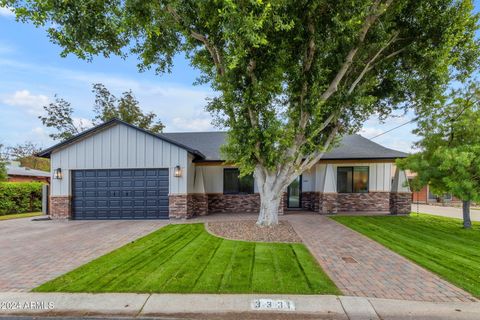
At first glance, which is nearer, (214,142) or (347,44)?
(347,44)

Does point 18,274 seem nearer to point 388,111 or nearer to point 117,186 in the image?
point 117,186

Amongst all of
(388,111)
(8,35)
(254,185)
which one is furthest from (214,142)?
(8,35)

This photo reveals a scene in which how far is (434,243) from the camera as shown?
7.71 meters

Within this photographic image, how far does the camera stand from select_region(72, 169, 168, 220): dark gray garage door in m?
12.3

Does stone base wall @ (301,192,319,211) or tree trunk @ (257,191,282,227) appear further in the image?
stone base wall @ (301,192,319,211)

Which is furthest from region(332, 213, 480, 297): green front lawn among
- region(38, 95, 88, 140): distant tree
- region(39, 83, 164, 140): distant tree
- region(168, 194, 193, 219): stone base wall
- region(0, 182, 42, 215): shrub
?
region(38, 95, 88, 140): distant tree

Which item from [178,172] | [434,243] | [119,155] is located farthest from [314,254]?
[119,155]

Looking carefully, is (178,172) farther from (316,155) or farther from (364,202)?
(364,202)

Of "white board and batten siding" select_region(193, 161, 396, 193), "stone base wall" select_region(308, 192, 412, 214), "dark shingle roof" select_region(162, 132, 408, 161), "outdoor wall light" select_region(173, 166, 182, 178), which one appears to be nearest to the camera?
"outdoor wall light" select_region(173, 166, 182, 178)

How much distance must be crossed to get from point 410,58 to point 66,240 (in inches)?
518

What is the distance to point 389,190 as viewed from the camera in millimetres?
14648

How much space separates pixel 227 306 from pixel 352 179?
12.7 meters

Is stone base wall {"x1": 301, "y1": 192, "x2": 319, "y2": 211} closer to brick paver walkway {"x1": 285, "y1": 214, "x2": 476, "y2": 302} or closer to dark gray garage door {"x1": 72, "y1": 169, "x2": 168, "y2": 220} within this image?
brick paver walkway {"x1": 285, "y1": 214, "x2": 476, "y2": 302}

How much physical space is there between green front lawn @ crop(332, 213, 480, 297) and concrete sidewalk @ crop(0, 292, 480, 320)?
1406 mm
